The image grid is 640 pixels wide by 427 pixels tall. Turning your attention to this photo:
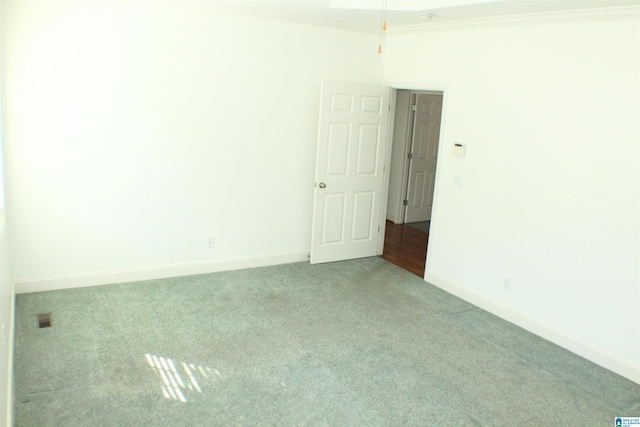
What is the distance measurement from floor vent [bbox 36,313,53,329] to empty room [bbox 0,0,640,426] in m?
0.01

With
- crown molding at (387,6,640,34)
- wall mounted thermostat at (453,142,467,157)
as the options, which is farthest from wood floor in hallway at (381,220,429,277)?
crown molding at (387,6,640,34)

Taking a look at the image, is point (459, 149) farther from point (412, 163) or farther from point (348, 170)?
point (412, 163)

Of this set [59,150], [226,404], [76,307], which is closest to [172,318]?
[76,307]

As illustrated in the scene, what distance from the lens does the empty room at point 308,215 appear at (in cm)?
330

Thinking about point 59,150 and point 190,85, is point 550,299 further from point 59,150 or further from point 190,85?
point 59,150

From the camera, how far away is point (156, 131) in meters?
4.66

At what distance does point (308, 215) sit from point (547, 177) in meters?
2.60

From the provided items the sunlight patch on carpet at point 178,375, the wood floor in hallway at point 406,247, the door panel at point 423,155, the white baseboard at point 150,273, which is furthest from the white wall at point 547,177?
the sunlight patch on carpet at point 178,375

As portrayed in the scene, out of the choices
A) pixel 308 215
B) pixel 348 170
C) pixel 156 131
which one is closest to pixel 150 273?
pixel 156 131

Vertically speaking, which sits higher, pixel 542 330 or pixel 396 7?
pixel 396 7

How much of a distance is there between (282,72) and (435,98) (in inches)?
128

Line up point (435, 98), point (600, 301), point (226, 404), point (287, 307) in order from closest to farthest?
1. point (226, 404)
2. point (600, 301)
3. point (287, 307)
4. point (435, 98)

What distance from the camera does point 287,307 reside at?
448 cm

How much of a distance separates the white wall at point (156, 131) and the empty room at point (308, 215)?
2cm
